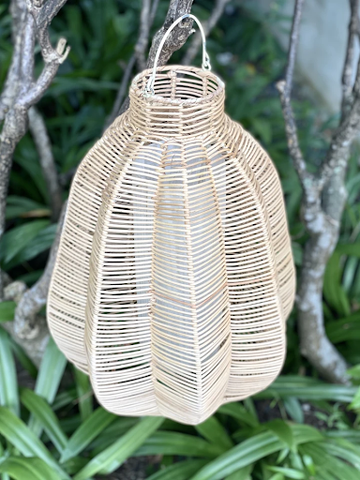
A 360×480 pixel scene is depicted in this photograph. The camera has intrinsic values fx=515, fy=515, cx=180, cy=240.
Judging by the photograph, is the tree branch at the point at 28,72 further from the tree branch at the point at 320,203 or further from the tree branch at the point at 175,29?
the tree branch at the point at 320,203

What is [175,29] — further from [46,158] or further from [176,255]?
[46,158]

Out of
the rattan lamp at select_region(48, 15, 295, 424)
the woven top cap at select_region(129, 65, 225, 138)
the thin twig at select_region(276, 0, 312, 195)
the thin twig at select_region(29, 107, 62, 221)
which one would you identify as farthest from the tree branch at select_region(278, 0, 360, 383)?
the thin twig at select_region(29, 107, 62, 221)

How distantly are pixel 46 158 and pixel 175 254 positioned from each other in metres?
0.93

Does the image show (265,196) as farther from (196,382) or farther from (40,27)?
(40,27)

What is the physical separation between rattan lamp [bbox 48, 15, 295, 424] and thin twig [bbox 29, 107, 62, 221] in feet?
2.28

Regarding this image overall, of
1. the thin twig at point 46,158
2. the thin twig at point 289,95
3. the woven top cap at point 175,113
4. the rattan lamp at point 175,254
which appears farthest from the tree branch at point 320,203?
the thin twig at point 46,158

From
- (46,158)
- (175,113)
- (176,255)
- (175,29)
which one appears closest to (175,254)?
(176,255)

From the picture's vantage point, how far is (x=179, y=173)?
0.62 meters

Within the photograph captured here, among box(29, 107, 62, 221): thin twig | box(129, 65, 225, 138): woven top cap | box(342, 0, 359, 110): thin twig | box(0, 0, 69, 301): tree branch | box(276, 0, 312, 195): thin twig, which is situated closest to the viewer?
box(129, 65, 225, 138): woven top cap

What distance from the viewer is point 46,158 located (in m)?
1.46

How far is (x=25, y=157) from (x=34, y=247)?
0.56 metres

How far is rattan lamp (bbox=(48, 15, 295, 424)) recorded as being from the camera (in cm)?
63

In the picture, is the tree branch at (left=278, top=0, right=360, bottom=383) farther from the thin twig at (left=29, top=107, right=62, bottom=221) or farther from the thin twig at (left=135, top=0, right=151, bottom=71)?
the thin twig at (left=29, top=107, right=62, bottom=221)

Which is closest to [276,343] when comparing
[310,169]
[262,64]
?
[310,169]
